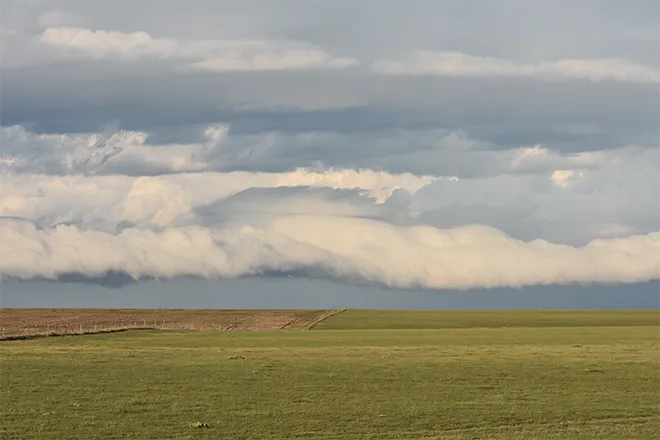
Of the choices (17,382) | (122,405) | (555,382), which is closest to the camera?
(122,405)

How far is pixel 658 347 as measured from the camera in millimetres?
78562

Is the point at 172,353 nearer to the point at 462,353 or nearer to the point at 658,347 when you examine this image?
the point at 462,353

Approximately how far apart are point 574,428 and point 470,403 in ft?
20.7

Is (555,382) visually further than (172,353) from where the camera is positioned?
No

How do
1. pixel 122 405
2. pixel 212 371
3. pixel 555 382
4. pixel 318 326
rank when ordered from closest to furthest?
pixel 122 405
pixel 555 382
pixel 212 371
pixel 318 326

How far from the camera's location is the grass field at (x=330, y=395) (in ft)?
109

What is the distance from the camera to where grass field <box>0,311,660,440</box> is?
33.4 metres

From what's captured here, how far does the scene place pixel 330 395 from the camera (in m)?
42.0

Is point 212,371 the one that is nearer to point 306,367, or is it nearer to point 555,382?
point 306,367

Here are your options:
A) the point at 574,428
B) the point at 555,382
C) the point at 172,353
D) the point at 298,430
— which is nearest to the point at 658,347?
the point at 555,382

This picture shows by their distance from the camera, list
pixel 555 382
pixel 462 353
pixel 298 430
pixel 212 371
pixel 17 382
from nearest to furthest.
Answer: pixel 298 430
pixel 17 382
pixel 555 382
pixel 212 371
pixel 462 353

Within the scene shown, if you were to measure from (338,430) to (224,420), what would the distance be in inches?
180

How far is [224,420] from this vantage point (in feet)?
115

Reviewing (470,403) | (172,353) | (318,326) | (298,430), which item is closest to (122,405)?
(298,430)
